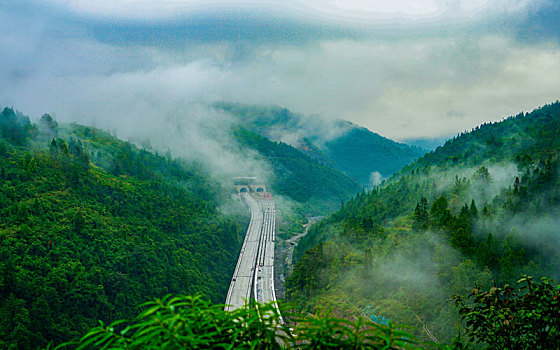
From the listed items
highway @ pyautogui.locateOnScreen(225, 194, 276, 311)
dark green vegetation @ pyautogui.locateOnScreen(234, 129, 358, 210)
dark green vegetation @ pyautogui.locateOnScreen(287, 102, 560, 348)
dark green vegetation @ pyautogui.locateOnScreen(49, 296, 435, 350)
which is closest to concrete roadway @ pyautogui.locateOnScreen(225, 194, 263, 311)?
highway @ pyautogui.locateOnScreen(225, 194, 276, 311)

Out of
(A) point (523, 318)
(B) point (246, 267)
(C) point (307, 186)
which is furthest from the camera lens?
(C) point (307, 186)

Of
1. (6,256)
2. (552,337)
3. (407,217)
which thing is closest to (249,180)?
(407,217)

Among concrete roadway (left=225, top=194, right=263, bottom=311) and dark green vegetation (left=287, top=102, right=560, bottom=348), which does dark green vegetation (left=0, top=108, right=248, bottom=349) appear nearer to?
concrete roadway (left=225, top=194, right=263, bottom=311)

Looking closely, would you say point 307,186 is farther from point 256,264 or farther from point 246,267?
point 246,267

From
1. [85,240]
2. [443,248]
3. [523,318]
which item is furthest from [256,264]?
[523,318]

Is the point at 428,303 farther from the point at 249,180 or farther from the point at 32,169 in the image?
the point at 249,180

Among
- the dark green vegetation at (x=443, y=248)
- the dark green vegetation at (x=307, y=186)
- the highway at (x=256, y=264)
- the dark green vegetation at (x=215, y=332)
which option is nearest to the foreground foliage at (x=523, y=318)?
the dark green vegetation at (x=215, y=332)

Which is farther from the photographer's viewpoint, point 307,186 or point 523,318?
point 307,186
